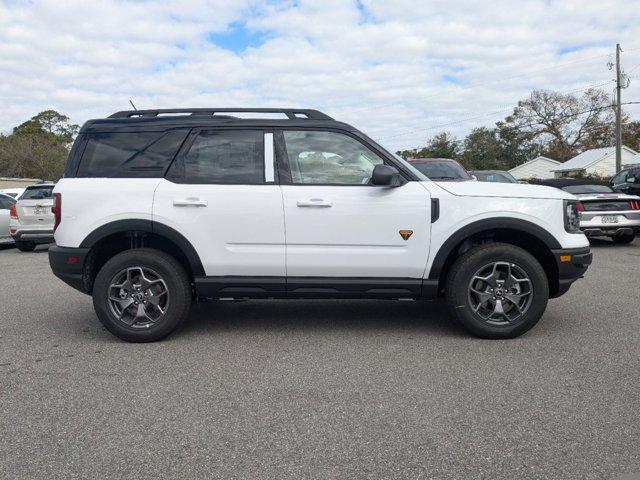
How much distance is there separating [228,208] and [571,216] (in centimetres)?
299

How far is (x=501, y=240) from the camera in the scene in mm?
5289

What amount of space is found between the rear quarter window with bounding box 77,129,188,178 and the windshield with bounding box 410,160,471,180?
6.71m

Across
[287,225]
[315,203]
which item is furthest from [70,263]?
Result: [315,203]

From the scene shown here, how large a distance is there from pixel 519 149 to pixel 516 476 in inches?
3134

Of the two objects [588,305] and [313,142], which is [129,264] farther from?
[588,305]

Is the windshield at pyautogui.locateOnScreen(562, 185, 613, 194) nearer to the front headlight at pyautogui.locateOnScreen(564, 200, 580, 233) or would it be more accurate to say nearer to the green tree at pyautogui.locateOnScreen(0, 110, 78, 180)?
the front headlight at pyautogui.locateOnScreen(564, 200, 580, 233)

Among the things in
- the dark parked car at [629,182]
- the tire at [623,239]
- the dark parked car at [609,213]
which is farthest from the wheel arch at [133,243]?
the dark parked car at [629,182]

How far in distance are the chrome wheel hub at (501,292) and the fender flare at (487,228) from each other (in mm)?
307

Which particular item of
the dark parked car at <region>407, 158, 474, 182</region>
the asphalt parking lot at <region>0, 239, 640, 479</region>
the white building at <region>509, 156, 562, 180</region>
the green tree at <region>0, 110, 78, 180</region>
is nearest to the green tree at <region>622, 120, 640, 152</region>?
the white building at <region>509, 156, 562, 180</region>

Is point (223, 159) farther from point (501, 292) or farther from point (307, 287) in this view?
point (501, 292)

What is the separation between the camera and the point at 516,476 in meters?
2.78

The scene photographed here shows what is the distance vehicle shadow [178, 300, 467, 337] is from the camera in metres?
5.57

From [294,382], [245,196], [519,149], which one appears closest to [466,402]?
[294,382]

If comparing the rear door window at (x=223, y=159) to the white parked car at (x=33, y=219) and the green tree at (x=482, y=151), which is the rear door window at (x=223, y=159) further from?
the green tree at (x=482, y=151)
